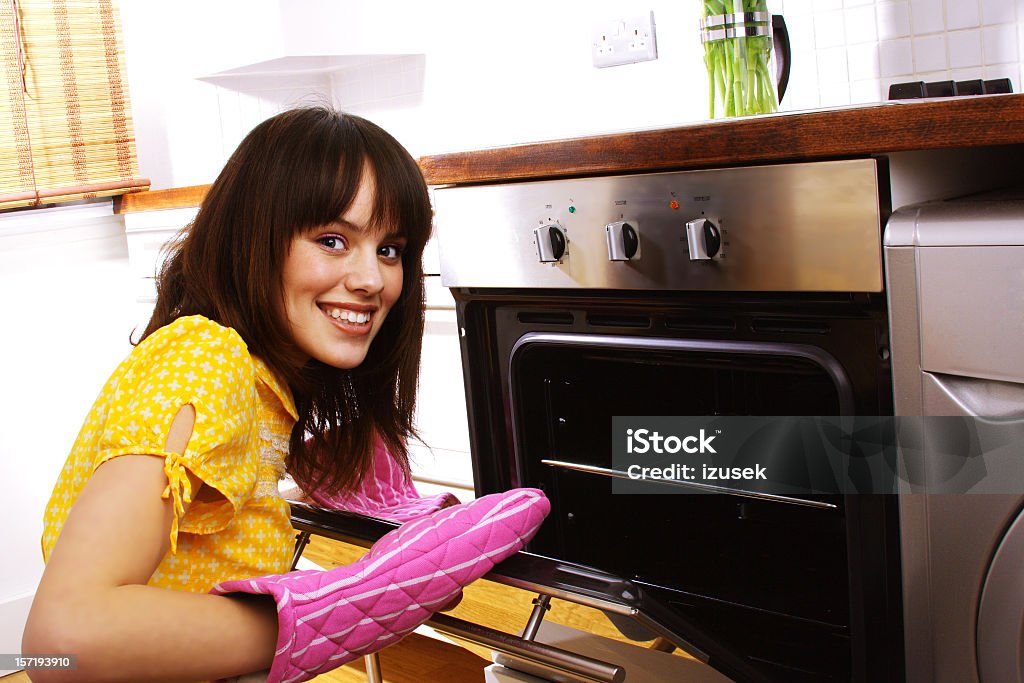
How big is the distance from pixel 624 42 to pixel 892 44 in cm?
56

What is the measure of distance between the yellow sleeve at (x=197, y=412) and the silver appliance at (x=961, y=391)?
61 centimetres

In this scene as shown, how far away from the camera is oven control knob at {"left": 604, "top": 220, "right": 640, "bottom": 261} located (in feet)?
3.71

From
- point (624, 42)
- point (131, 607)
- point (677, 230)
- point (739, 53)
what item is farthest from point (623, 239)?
point (624, 42)

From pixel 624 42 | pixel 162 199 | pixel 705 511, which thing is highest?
pixel 624 42

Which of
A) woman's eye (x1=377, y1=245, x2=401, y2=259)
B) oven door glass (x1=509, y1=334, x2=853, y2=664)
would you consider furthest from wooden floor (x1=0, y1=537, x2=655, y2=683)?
woman's eye (x1=377, y1=245, x2=401, y2=259)

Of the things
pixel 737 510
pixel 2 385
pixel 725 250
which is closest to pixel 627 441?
pixel 737 510

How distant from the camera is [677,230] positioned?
1099 mm

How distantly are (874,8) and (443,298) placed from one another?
34.9 inches

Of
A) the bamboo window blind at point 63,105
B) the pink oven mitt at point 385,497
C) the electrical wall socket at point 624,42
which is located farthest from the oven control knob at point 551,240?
the bamboo window blind at point 63,105

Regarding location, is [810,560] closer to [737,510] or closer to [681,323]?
[737,510]

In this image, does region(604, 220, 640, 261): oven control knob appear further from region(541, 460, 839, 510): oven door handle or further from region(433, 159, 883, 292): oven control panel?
region(541, 460, 839, 510): oven door handle

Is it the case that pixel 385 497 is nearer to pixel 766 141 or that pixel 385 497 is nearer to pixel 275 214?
pixel 275 214

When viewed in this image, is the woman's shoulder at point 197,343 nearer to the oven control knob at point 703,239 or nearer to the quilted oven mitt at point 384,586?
the quilted oven mitt at point 384,586

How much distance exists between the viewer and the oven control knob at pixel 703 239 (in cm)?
106
